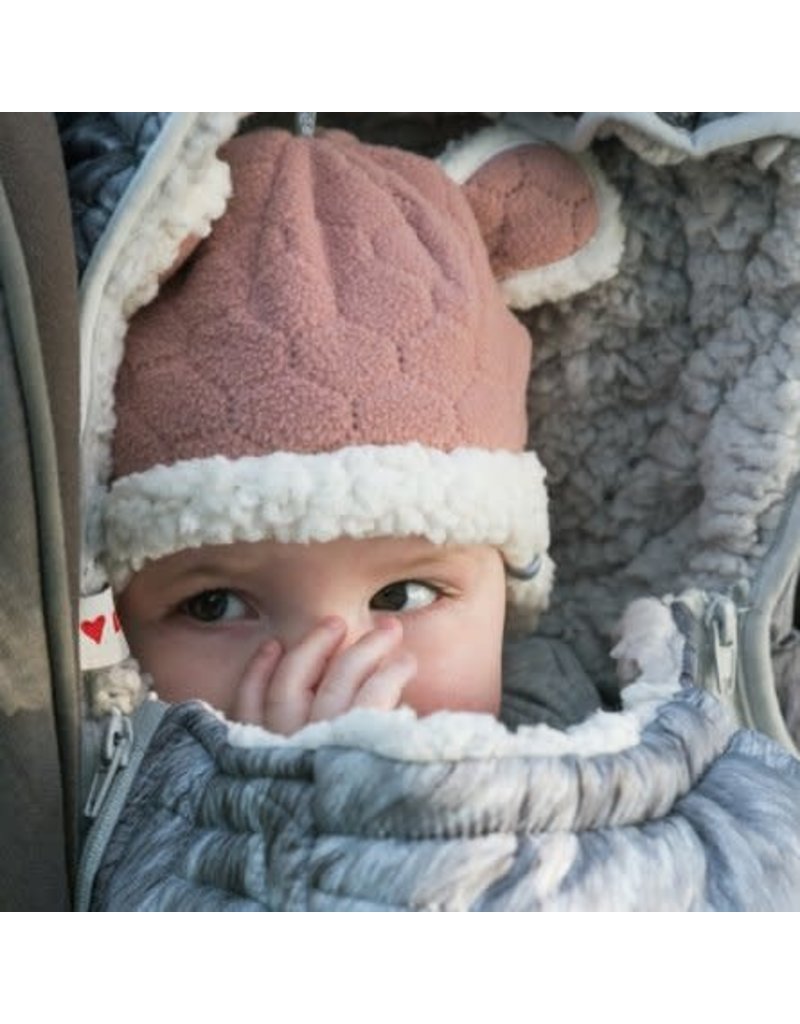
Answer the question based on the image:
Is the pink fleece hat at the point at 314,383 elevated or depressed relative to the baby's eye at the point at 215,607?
elevated

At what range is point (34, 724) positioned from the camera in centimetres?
104

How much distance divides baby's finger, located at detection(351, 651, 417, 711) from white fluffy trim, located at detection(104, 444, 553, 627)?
9cm

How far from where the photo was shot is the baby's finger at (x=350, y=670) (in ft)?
3.78

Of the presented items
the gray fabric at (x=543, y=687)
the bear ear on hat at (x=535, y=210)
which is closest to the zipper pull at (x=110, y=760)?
the gray fabric at (x=543, y=687)

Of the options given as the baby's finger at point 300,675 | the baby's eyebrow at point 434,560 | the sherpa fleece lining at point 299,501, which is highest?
the sherpa fleece lining at point 299,501

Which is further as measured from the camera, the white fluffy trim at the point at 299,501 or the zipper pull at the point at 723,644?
the zipper pull at the point at 723,644

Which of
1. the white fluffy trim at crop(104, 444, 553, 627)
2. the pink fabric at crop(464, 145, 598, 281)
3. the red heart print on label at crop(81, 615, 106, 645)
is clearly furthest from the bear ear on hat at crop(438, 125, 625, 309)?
the red heart print on label at crop(81, 615, 106, 645)

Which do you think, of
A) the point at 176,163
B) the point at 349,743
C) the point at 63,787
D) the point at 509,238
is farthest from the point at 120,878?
the point at 509,238

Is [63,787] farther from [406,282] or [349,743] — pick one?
[406,282]

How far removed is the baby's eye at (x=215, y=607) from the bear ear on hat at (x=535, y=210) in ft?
1.16

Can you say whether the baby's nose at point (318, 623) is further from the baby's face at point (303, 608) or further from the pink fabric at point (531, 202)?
the pink fabric at point (531, 202)

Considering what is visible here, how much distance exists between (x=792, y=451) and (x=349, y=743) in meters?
0.58

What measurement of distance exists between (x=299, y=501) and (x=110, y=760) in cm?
21

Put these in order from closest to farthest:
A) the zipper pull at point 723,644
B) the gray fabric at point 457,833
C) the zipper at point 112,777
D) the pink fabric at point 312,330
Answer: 1. the gray fabric at point 457,833
2. the zipper at point 112,777
3. the pink fabric at point 312,330
4. the zipper pull at point 723,644
